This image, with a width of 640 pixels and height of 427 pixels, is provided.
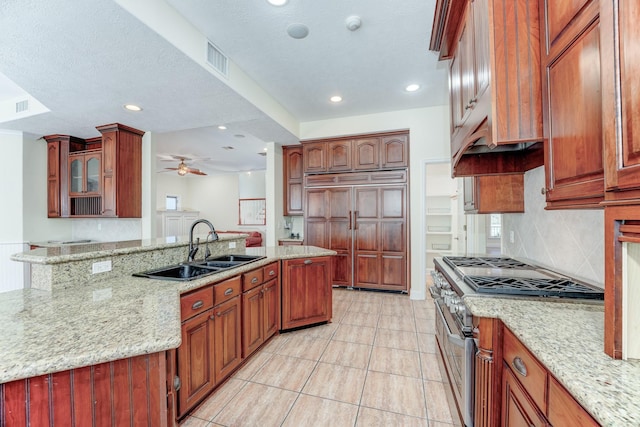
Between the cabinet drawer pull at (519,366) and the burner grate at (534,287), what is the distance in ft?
1.24

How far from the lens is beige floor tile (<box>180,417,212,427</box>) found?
167 centimetres

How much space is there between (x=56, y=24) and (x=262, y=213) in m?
7.23

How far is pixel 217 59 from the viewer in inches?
101

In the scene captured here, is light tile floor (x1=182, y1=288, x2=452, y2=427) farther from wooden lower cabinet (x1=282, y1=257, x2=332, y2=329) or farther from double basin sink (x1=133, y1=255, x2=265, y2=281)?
double basin sink (x1=133, y1=255, x2=265, y2=281)

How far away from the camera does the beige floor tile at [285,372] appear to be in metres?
2.07

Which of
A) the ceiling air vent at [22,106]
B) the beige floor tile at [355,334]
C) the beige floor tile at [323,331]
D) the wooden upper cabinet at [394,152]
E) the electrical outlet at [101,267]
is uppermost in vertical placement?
the ceiling air vent at [22,106]

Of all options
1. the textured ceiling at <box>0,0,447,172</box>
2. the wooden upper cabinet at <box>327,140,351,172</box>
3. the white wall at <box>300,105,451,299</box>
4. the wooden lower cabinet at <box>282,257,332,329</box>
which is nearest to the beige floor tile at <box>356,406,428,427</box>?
the wooden lower cabinet at <box>282,257,332,329</box>

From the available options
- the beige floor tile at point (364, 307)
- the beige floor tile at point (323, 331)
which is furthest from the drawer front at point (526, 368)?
the beige floor tile at point (364, 307)

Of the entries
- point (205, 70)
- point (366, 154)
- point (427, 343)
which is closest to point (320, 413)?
point (427, 343)

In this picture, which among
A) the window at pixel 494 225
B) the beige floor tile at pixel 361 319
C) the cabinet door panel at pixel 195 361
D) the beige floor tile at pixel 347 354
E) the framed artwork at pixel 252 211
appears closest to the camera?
the cabinet door panel at pixel 195 361

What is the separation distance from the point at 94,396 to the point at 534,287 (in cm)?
188

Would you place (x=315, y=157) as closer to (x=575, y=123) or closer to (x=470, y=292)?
(x=470, y=292)

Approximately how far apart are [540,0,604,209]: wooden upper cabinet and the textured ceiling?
141 centimetres

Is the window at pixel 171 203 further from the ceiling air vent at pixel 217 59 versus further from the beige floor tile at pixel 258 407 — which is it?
the beige floor tile at pixel 258 407
